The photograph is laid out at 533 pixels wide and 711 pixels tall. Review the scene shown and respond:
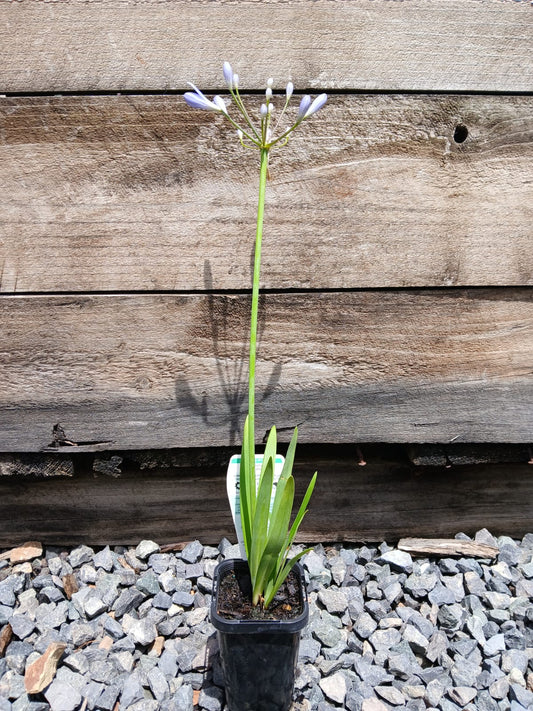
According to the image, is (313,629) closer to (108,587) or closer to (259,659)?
(259,659)

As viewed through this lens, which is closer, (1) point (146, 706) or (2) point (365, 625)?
(1) point (146, 706)

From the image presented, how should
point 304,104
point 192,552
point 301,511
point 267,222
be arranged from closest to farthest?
point 304,104
point 301,511
point 267,222
point 192,552

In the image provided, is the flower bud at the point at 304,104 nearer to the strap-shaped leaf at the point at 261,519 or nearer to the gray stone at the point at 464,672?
the strap-shaped leaf at the point at 261,519

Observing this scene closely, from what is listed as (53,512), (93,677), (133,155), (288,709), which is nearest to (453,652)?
(288,709)

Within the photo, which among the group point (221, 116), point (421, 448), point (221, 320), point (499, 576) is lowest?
point (499, 576)

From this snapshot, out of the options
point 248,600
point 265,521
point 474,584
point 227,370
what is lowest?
point 474,584

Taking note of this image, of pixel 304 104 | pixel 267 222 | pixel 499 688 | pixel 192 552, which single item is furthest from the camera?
pixel 192 552

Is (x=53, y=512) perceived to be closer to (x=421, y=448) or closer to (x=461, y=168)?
(x=421, y=448)

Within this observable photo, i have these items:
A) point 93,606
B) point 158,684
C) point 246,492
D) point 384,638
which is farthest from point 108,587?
point 384,638
